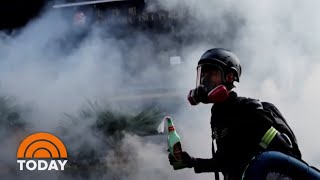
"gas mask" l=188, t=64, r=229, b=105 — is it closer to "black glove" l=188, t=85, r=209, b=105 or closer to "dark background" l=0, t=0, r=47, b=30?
"black glove" l=188, t=85, r=209, b=105

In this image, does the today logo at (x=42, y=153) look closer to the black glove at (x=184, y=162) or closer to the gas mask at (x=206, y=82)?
the black glove at (x=184, y=162)

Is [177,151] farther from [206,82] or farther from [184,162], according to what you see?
[206,82]

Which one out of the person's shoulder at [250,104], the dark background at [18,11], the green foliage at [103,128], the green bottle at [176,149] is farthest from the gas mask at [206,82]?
the dark background at [18,11]

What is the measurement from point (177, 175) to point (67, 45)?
3.54 m

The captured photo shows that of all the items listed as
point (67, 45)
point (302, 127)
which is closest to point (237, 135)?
point (302, 127)

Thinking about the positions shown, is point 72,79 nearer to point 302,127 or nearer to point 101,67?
point 101,67

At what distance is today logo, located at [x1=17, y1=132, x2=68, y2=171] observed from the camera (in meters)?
5.18

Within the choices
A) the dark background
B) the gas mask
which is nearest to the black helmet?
the gas mask

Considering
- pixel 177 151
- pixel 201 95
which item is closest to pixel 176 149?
pixel 177 151

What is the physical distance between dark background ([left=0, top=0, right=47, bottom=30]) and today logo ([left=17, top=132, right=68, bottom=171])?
7.97 feet

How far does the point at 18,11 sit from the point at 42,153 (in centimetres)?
343

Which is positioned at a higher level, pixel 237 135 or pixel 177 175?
pixel 237 135

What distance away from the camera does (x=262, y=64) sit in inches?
259

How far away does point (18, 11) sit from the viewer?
788 cm
